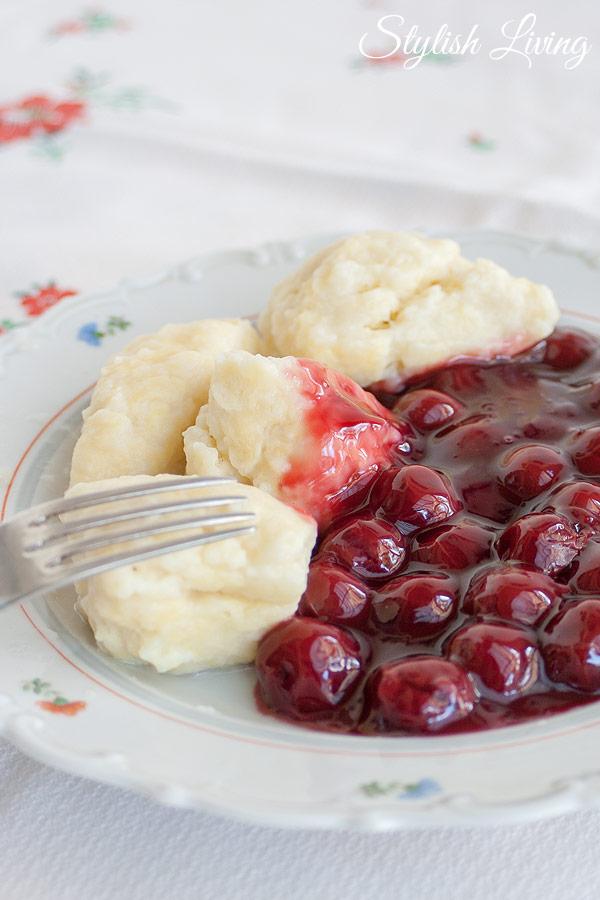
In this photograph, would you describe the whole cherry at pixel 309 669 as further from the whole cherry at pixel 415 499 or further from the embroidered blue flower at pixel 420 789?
the whole cherry at pixel 415 499

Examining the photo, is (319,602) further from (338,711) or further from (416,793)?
(416,793)

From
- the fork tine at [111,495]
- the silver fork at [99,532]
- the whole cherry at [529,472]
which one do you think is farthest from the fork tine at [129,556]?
the whole cherry at [529,472]

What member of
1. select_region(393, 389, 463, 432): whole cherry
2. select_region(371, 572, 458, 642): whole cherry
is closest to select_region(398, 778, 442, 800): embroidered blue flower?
select_region(371, 572, 458, 642): whole cherry

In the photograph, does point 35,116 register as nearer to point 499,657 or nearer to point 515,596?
point 515,596

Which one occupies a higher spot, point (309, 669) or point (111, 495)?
point (111, 495)

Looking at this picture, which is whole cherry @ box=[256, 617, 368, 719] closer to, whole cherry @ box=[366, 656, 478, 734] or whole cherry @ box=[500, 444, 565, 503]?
whole cherry @ box=[366, 656, 478, 734]

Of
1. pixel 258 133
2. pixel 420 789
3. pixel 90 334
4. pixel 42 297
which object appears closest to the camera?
pixel 420 789

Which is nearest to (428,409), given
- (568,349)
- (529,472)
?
(529,472)
